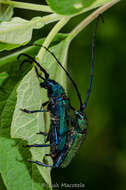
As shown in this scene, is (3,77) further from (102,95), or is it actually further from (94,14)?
(102,95)

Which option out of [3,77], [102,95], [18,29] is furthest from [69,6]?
[102,95]

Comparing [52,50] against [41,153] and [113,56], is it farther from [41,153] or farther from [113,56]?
[113,56]

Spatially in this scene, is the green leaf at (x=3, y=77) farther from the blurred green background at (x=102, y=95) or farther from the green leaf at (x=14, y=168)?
the blurred green background at (x=102, y=95)

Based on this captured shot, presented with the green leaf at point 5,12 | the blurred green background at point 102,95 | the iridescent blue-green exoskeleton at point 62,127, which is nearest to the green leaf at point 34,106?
the iridescent blue-green exoskeleton at point 62,127

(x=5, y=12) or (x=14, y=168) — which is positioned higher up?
(x=5, y=12)

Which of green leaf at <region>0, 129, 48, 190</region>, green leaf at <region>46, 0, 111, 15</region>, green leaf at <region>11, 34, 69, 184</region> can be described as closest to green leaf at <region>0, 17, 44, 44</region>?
green leaf at <region>11, 34, 69, 184</region>

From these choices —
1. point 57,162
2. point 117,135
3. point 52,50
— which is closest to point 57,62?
point 52,50
